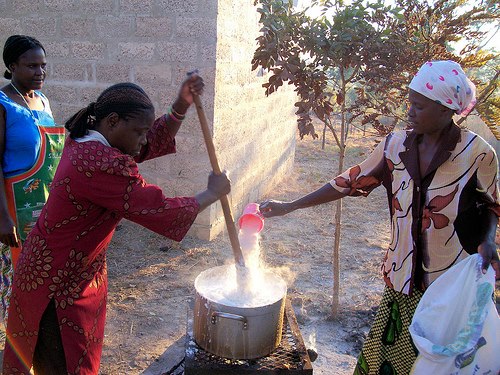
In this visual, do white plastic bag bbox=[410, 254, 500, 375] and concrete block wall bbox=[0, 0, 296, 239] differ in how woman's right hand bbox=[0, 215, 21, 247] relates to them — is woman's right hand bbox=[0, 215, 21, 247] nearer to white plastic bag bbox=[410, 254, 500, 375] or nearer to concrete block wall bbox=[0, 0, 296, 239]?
white plastic bag bbox=[410, 254, 500, 375]

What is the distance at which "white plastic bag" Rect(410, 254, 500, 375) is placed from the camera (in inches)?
76.1

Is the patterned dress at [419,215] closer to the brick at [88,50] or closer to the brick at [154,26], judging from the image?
the brick at [154,26]

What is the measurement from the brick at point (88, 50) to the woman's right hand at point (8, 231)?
114 inches

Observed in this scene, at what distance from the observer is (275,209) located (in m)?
2.63

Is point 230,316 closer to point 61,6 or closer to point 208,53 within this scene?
point 208,53

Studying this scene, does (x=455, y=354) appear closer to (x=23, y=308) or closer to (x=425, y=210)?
(x=425, y=210)

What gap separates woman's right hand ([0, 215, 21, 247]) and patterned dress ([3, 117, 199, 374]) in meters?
0.82

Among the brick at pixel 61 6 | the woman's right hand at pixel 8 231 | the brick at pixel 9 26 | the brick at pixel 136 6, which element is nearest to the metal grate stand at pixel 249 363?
the woman's right hand at pixel 8 231

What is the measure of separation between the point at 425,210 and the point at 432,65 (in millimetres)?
658

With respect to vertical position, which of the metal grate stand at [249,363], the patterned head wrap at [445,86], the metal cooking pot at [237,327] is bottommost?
the metal grate stand at [249,363]

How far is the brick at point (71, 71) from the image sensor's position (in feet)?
17.2

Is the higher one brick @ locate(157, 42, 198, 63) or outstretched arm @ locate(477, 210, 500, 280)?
brick @ locate(157, 42, 198, 63)

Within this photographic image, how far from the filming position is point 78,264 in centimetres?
198

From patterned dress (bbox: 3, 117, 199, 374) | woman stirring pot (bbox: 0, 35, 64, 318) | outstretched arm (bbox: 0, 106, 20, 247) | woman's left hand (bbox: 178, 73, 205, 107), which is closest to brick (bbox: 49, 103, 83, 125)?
woman stirring pot (bbox: 0, 35, 64, 318)
